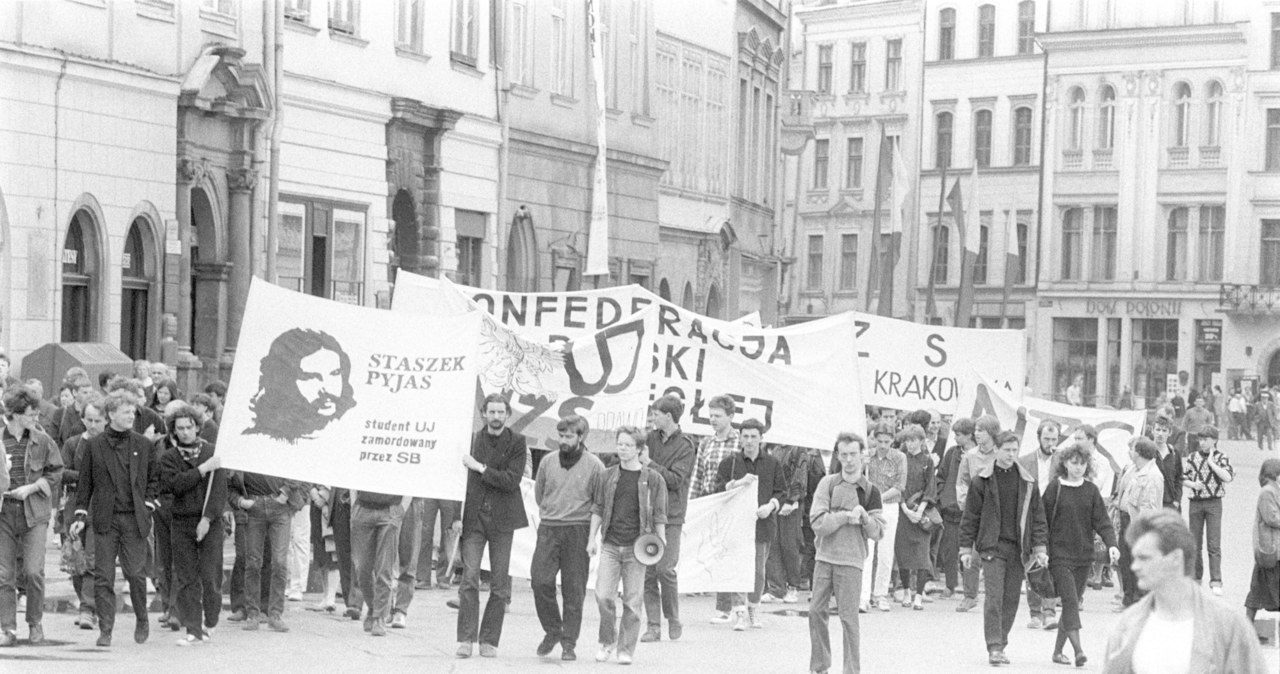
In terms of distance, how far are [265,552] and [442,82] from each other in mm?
19480

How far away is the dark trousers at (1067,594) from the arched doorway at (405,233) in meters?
19.9

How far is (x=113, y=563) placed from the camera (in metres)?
14.6

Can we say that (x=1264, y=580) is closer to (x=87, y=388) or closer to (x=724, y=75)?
(x=87, y=388)

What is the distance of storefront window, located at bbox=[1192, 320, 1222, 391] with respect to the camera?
7312 centimetres

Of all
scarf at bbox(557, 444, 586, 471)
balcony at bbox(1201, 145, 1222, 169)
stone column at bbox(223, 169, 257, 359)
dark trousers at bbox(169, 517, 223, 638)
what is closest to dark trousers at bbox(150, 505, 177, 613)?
dark trousers at bbox(169, 517, 223, 638)

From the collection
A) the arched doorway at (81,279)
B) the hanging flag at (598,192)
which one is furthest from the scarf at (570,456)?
the hanging flag at (598,192)

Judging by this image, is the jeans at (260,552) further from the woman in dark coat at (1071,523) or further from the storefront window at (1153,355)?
the storefront window at (1153,355)

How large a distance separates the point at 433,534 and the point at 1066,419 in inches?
Result: 337

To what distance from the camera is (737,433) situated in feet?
60.2

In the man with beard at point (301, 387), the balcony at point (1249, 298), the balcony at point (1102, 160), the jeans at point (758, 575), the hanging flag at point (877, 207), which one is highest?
the balcony at point (1102, 160)

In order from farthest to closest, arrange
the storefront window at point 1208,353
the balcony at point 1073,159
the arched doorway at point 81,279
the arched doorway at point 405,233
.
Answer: the balcony at point 1073,159 < the storefront window at point 1208,353 < the arched doorway at point 405,233 < the arched doorway at point 81,279

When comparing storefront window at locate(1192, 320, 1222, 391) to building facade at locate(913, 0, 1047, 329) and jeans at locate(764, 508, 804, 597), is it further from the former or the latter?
jeans at locate(764, 508, 804, 597)

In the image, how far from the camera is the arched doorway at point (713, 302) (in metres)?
49.8

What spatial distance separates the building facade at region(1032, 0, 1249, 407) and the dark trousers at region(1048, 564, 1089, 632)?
56.1 m
